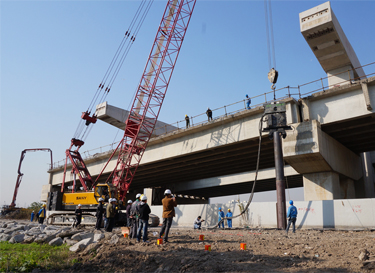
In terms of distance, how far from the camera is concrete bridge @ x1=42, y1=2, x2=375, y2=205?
1992 centimetres

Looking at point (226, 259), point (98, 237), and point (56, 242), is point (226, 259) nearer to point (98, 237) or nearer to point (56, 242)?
point (98, 237)

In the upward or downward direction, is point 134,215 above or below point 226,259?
above

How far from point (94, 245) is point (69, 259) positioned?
905 millimetres

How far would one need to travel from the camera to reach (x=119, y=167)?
30953 mm

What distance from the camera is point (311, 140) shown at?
64.9 feet

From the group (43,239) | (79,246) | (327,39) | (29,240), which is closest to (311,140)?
(327,39)

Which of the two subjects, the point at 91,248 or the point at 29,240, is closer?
the point at 91,248

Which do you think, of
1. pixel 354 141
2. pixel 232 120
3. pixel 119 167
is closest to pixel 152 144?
pixel 119 167

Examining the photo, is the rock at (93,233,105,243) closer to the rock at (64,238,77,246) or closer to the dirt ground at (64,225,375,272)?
the rock at (64,238,77,246)

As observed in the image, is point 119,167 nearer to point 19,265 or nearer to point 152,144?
point 152,144

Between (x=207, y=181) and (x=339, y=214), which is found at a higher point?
(x=207, y=181)

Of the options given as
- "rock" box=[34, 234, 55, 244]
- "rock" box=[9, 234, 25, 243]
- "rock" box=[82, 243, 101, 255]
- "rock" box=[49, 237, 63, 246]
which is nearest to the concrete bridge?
"rock" box=[82, 243, 101, 255]

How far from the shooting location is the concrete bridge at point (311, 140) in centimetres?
1992

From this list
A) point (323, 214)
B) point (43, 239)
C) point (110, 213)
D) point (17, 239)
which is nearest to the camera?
point (43, 239)
